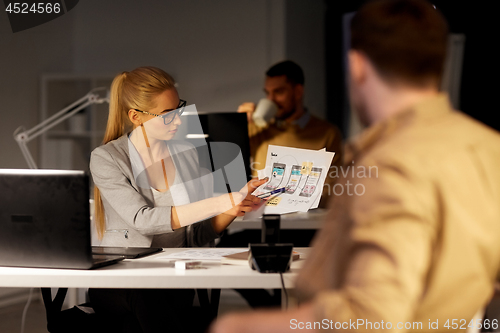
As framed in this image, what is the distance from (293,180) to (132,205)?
53 cm

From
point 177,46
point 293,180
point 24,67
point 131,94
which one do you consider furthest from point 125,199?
point 177,46

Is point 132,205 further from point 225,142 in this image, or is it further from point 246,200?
point 225,142

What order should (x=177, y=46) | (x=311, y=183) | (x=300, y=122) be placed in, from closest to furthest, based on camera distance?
(x=311, y=183)
(x=300, y=122)
(x=177, y=46)

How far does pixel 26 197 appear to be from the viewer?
139 centimetres

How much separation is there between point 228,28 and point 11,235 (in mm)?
3416

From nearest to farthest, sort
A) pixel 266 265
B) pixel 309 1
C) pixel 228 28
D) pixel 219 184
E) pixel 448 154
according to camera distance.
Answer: pixel 448 154 < pixel 266 265 < pixel 219 184 < pixel 228 28 < pixel 309 1

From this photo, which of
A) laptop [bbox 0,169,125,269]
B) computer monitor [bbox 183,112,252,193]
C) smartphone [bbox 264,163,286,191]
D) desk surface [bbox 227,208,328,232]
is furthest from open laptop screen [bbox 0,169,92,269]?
computer monitor [bbox 183,112,252,193]

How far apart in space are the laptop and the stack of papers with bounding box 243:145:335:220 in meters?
0.54

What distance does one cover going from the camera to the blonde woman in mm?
1672

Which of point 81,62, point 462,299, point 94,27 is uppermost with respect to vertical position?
point 94,27

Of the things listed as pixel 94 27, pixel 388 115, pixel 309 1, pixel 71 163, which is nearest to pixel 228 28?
pixel 309 1

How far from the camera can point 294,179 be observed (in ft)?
5.45

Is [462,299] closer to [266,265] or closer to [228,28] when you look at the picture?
[266,265]

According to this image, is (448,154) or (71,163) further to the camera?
(71,163)
